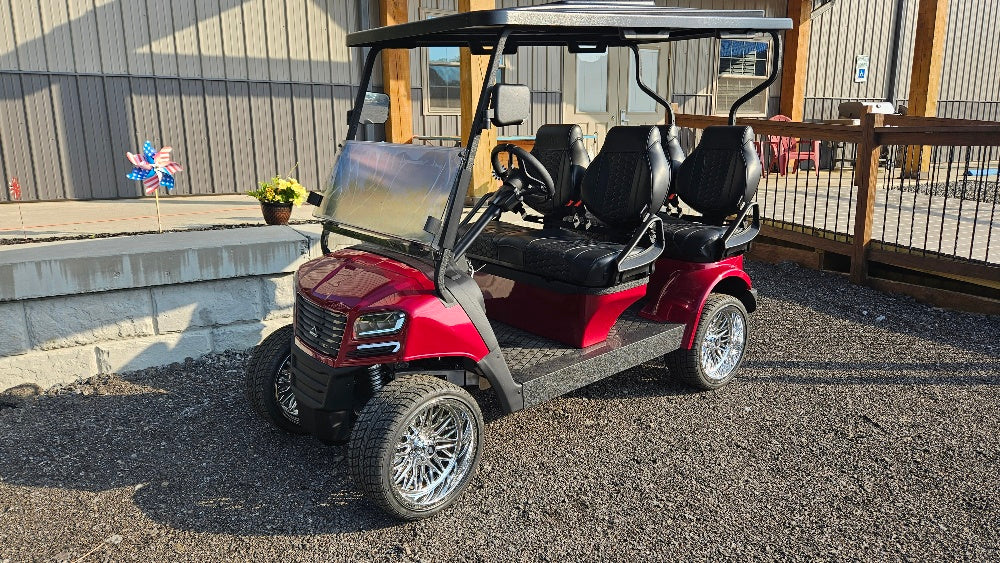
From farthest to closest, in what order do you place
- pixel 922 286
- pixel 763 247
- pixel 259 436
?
pixel 763 247 → pixel 922 286 → pixel 259 436

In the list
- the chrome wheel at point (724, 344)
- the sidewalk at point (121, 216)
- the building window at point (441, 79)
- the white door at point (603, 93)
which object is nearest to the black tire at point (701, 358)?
the chrome wheel at point (724, 344)

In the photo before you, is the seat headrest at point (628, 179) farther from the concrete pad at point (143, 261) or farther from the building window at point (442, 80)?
the building window at point (442, 80)

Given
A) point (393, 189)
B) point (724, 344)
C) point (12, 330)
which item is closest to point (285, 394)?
point (393, 189)

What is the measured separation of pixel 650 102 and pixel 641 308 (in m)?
8.56

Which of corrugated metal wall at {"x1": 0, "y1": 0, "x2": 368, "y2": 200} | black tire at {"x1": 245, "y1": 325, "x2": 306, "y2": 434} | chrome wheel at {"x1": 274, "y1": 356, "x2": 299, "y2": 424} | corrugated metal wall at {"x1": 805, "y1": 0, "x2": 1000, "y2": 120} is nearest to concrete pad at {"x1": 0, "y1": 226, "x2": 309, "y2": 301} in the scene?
black tire at {"x1": 245, "y1": 325, "x2": 306, "y2": 434}

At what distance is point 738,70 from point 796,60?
3.29 ft

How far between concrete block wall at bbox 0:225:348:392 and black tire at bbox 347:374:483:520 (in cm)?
230

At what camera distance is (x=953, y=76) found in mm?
15836

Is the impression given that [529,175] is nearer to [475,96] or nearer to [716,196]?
[716,196]

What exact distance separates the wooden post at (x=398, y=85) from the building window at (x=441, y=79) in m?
0.63

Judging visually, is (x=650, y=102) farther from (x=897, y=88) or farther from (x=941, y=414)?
(x=941, y=414)

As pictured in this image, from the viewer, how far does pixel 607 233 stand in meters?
4.44

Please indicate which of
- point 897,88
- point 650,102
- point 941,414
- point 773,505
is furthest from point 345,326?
point 897,88

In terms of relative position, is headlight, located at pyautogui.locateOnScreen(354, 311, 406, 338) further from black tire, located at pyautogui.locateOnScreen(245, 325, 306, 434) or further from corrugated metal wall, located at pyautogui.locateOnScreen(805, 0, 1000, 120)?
corrugated metal wall, located at pyautogui.locateOnScreen(805, 0, 1000, 120)
